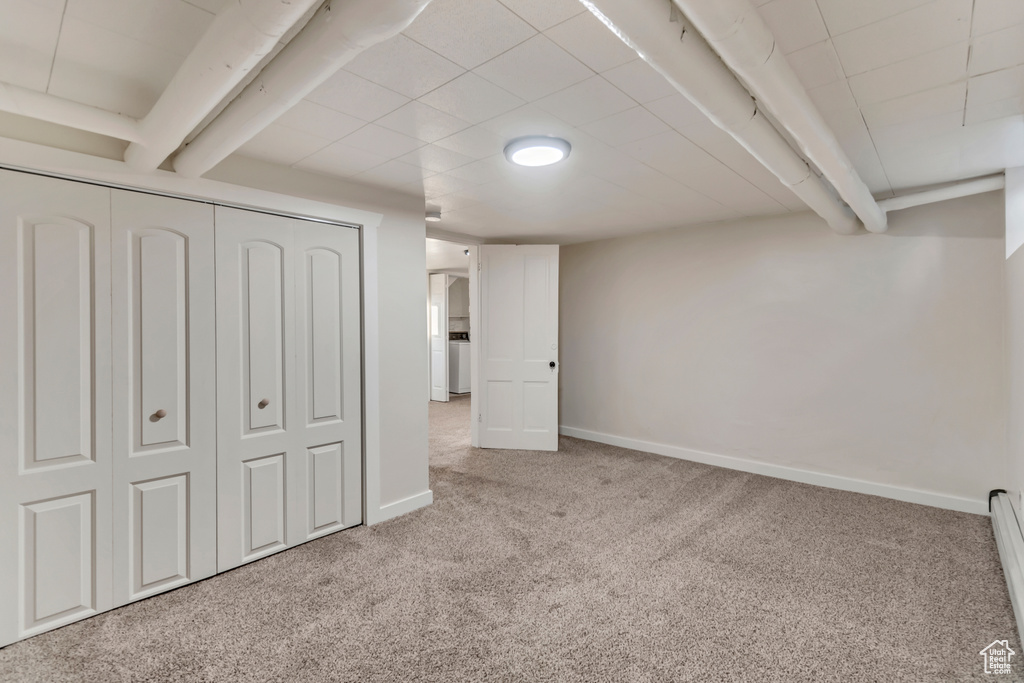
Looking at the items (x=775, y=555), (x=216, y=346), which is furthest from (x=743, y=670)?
(x=216, y=346)

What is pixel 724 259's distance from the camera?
4457 mm

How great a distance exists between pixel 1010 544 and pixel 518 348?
12.4 feet

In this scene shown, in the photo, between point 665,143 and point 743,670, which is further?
point 665,143

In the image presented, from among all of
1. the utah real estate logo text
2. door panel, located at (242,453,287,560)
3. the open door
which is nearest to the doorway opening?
the open door

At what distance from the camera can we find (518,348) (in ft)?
16.8

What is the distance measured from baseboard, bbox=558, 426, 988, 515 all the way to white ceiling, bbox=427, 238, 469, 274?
2.82 meters

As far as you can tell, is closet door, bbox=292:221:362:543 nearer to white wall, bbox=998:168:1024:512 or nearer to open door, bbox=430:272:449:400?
white wall, bbox=998:168:1024:512

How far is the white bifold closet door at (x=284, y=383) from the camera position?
2.59m

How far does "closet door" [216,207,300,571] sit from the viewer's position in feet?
8.44

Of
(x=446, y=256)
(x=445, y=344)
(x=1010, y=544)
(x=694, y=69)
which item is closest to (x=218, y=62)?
(x=694, y=69)

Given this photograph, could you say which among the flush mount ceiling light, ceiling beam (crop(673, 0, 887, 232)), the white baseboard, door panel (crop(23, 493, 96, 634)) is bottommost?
the white baseboard

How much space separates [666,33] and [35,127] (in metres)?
2.55

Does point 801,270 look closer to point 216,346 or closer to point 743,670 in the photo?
point 743,670

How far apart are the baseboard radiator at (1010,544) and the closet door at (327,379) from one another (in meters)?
3.39
